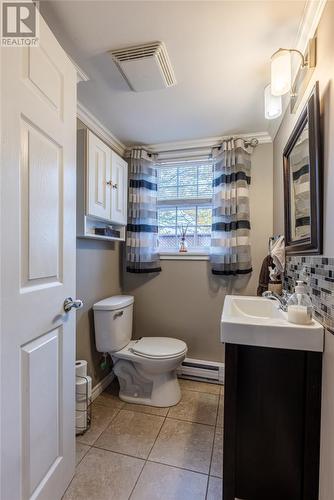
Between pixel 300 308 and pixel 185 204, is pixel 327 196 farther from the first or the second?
pixel 185 204

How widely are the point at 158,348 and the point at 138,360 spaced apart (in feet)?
0.56

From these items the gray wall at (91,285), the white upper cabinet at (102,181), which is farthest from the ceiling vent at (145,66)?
the gray wall at (91,285)

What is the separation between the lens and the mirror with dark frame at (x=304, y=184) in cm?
105

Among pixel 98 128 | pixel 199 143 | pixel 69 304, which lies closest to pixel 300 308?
pixel 69 304

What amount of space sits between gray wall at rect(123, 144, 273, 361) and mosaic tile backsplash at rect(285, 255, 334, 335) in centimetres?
90

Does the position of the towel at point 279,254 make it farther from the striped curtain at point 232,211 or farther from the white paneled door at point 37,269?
the white paneled door at point 37,269

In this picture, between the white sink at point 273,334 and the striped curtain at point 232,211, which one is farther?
the striped curtain at point 232,211

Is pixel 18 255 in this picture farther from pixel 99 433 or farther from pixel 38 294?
pixel 99 433

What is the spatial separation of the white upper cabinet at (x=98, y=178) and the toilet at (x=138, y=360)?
0.73 m

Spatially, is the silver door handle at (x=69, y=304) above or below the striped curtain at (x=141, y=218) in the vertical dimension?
below

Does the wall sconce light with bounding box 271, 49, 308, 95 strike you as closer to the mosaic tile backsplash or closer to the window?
the mosaic tile backsplash

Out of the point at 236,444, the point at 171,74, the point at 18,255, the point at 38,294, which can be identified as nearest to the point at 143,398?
the point at 236,444

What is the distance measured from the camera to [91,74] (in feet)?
4.83

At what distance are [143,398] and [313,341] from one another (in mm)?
1441
